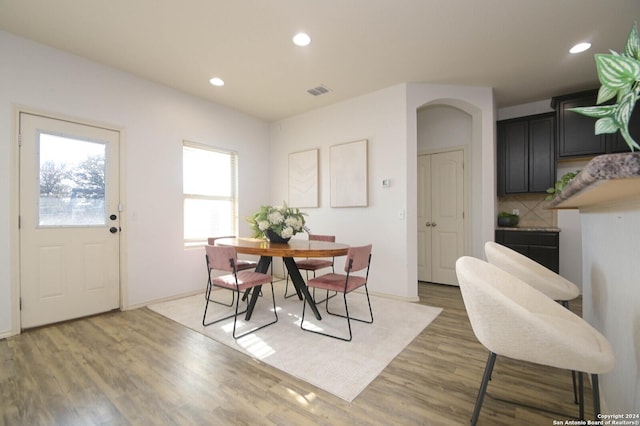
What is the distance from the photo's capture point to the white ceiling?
7.52 ft

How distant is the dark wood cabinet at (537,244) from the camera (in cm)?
357

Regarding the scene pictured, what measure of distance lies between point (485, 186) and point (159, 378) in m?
4.06

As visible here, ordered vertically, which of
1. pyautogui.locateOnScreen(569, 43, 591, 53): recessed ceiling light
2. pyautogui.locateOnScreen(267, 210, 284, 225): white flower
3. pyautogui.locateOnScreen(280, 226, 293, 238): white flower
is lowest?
pyautogui.locateOnScreen(280, 226, 293, 238): white flower

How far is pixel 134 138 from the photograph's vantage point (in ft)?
11.2

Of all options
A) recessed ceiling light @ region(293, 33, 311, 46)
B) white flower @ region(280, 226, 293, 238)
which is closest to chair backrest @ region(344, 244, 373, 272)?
white flower @ region(280, 226, 293, 238)

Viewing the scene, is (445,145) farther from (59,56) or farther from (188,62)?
(59,56)

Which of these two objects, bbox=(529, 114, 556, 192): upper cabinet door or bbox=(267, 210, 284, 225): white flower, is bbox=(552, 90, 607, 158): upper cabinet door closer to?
bbox=(529, 114, 556, 192): upper cabinet door

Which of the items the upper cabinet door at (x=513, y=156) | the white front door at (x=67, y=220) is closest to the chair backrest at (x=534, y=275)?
the upper cabinet door at (x=513, y=156)

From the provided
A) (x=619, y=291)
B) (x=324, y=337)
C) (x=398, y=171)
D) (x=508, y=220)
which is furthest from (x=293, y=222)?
(x=508, y=220)

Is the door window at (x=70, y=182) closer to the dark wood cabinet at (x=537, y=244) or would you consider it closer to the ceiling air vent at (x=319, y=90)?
the ceiling air vent at (x=319, y=90)

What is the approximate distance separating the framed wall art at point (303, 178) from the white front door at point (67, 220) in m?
2.44

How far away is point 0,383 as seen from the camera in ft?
6.05

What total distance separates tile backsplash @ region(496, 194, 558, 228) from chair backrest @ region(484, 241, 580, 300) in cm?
287

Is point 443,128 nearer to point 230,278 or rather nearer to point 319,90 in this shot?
point 319,90
